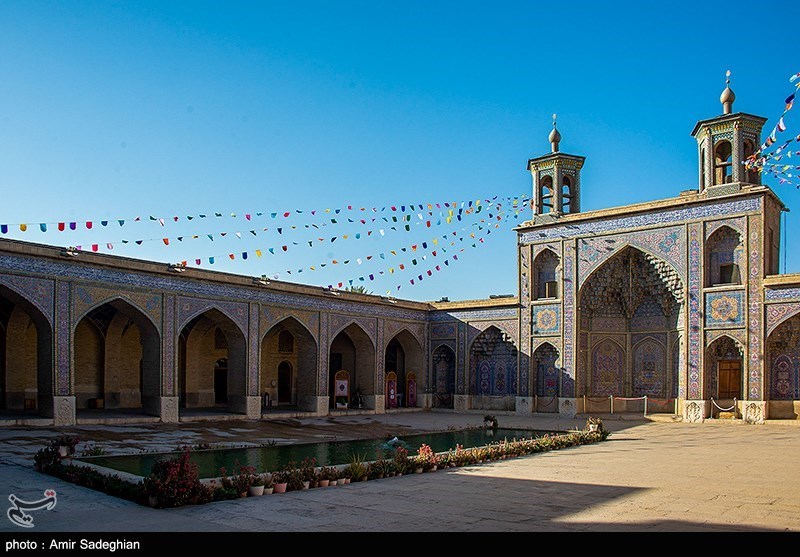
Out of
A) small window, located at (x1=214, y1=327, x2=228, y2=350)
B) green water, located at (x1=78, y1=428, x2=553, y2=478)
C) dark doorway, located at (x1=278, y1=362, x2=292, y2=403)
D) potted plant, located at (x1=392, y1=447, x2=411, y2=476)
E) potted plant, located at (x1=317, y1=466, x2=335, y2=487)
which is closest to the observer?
potted plant, located at (x1=317, y1=466, x2=335, y2=487)

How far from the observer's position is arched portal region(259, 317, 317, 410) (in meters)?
22.5

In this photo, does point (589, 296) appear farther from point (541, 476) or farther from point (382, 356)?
point (541, 476)

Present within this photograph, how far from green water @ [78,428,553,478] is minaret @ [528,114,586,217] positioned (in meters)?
8.59

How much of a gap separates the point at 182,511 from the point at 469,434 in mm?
11577

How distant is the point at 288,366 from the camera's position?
86.5 feet

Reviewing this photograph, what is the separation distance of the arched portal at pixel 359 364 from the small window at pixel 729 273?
1093 cm

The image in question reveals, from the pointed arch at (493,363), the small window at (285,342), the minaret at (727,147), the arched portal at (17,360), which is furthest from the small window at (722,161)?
the arched portal at (17,360)

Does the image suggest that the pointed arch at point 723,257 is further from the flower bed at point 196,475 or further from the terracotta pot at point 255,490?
the terracotta pot at point 255,490

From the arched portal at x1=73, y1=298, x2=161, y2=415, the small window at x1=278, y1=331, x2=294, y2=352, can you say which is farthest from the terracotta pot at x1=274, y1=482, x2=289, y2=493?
the small window at x1=278, y1=331, x2=294, y2=352

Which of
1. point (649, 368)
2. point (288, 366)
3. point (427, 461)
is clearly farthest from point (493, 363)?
point (427, 461)

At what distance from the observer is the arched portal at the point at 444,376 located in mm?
26641

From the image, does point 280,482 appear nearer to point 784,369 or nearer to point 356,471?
point 356,471

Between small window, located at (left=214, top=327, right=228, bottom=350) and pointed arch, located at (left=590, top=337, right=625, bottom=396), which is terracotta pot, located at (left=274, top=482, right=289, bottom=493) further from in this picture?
pointed arch, located at (left=590, top=337, right=625, bottom=396)

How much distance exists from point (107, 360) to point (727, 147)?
18.5m
